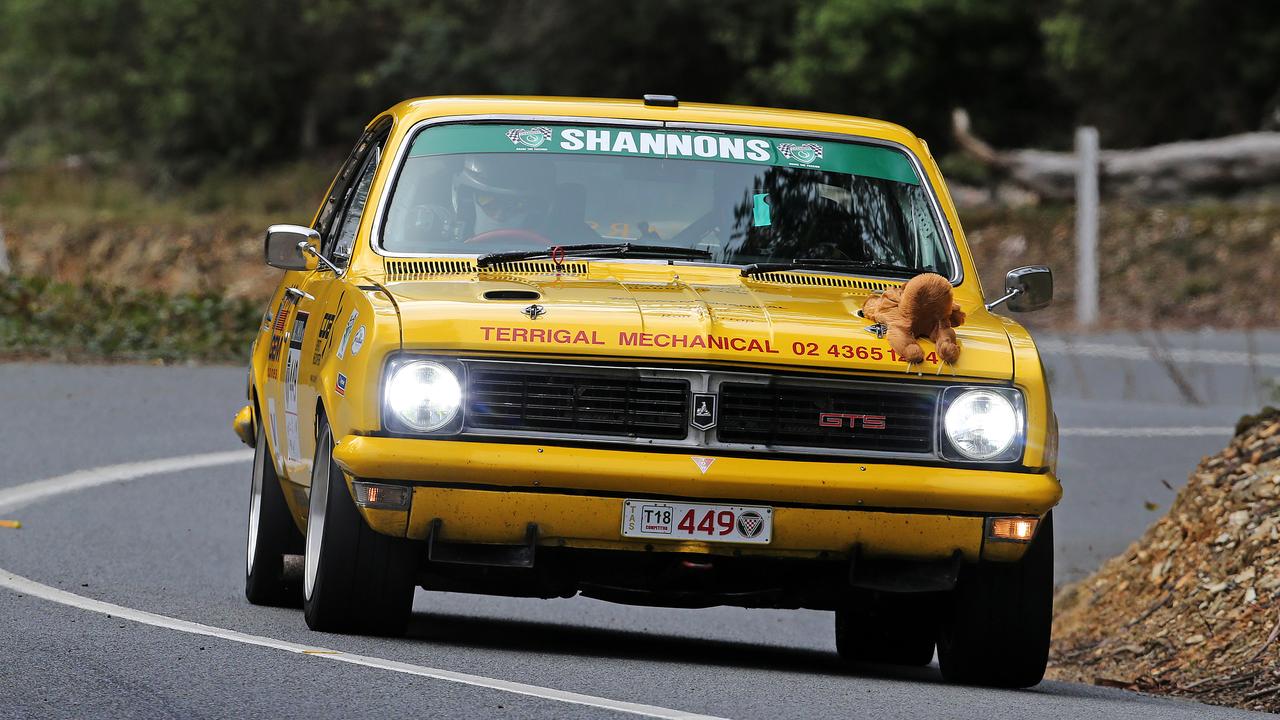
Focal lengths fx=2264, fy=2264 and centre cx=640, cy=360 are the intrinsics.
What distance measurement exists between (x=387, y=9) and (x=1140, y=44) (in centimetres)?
2421

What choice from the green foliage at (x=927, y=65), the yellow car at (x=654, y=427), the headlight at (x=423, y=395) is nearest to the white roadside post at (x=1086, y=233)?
the green foliage at (x=927, y=65)

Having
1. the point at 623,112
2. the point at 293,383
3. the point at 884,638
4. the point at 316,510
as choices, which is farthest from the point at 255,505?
the point at 884,638

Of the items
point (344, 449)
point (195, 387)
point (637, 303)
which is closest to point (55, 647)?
point (344, 449)

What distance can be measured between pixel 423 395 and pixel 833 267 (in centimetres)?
175

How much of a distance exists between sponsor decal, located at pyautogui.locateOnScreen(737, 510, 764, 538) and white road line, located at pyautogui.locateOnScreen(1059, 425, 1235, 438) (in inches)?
389

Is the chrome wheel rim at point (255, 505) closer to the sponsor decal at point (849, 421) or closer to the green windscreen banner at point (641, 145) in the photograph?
the green windscreen banner at point (641, 145)

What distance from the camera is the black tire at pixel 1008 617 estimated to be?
23.7 feet

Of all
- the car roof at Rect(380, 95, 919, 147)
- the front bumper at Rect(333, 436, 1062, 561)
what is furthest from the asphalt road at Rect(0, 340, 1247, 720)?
the car roof at Rect(380, 95, 919, 147)

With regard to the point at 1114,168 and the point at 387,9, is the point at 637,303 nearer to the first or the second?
the point at 1114,168

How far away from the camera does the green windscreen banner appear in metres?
8.11

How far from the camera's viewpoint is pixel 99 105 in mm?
57312

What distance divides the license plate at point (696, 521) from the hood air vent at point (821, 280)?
1.10m

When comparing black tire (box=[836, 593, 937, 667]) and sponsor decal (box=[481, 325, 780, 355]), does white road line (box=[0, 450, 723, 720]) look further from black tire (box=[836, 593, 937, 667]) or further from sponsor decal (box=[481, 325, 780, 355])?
black tire (box=[836, 593, 937, 667])

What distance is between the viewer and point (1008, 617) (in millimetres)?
7281
